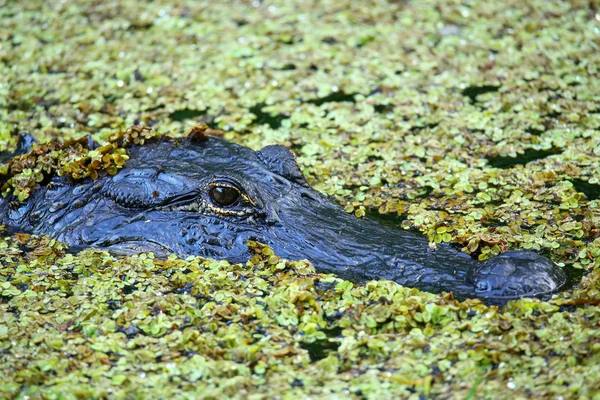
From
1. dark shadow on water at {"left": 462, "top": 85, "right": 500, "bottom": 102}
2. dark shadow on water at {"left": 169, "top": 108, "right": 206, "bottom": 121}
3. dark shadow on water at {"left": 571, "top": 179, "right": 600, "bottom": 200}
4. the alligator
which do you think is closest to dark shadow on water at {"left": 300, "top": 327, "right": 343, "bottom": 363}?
the alligator

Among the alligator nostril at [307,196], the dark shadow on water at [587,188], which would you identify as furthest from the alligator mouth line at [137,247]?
the dark shadow on water at [587,188]

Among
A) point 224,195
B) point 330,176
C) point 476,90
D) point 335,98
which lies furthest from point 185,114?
point 476,90

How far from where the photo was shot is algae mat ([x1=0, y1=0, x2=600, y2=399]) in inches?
155

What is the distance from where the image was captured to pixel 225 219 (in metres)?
4.92

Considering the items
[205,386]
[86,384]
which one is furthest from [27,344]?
[205,386]

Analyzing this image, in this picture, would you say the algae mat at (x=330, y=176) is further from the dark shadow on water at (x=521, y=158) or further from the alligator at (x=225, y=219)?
the alligator at (x=225, y=219)

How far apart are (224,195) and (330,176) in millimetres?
1522

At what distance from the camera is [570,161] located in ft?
20.3

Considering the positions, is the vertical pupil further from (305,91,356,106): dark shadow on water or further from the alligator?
(305,91,356,106): dark shadow on water

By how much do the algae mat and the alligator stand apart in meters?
0.12

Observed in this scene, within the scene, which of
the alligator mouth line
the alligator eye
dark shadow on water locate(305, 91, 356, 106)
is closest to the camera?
the alligator eye

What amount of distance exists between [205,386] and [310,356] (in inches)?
23.3

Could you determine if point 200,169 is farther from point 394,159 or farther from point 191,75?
point 191,75

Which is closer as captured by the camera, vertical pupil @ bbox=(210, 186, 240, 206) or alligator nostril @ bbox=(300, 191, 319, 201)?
vertical pupil @ bbox=(210, 186, 240, 206)
